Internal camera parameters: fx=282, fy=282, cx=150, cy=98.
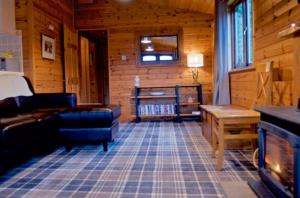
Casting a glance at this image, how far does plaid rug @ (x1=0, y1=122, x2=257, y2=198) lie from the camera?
2.15 meters

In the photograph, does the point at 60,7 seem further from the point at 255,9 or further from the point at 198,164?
the point at 198,164

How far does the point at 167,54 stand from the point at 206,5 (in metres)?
1.36

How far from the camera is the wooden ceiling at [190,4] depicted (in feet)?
18.7

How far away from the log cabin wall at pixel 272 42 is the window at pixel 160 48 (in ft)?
8.89

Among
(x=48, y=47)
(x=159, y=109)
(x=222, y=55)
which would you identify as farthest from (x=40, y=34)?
(x=222, y=55)

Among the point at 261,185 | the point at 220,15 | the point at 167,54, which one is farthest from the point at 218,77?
the point at 261,185

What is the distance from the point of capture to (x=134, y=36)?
6477 millimetres

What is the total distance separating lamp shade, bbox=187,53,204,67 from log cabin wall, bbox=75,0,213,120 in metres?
0.34

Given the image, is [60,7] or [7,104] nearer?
[7,104]

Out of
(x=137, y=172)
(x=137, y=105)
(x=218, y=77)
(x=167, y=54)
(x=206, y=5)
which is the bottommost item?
(x=137, y=172)

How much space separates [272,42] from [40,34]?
391cm

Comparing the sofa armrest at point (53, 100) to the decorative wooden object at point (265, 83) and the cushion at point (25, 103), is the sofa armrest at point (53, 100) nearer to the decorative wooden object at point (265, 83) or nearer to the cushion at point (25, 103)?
the cushion at point (25, 103)

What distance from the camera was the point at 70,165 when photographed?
2.88 meters

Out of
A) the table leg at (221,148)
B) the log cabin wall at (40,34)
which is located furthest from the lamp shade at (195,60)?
the table leg at (221,148)
